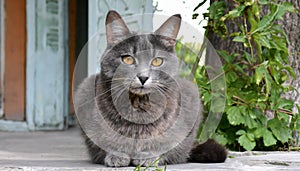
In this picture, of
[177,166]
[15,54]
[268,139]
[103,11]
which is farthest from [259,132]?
[15,54]

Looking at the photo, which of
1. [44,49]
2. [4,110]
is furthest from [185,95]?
[4,110]

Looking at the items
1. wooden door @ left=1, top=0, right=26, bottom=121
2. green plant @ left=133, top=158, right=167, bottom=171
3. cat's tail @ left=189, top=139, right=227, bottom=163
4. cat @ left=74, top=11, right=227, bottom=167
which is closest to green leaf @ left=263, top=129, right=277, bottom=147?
cat's tail @ left=189, top=139, right=227, bottom=163

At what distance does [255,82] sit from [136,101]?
91cm

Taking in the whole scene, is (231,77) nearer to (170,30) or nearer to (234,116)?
(234,116)

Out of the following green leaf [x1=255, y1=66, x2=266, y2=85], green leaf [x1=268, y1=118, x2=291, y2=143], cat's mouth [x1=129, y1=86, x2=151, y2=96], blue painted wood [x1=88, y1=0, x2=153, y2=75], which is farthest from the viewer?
blue painted wood [x1=88, y1=0, x2=153, y2=75]

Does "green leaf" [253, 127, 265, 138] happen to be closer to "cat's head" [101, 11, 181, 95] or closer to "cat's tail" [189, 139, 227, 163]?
"cat's tail" [189, 139, 227, 163]

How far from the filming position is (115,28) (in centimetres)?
151

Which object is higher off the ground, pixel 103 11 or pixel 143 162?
pixel 103 11

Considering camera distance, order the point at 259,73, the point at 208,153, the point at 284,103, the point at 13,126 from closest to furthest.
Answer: the point at 208,153 → the point at 259,73 → the point at 284,103 → the point at 13,126

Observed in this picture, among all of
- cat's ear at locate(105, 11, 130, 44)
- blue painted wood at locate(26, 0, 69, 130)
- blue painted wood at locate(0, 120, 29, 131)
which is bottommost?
blue painted wood at locate(0, 120, 29, 131)

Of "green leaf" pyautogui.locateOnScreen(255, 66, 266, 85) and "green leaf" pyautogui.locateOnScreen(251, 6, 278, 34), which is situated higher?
"green leaf" pyautogui.locateOnScreen(251, 6, 278, 34)

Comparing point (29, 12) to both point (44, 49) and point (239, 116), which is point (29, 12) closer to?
point (44, 49)

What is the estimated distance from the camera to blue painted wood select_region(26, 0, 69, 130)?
4.19 m

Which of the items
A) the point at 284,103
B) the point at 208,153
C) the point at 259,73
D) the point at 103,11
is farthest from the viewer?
the point at 103,11
